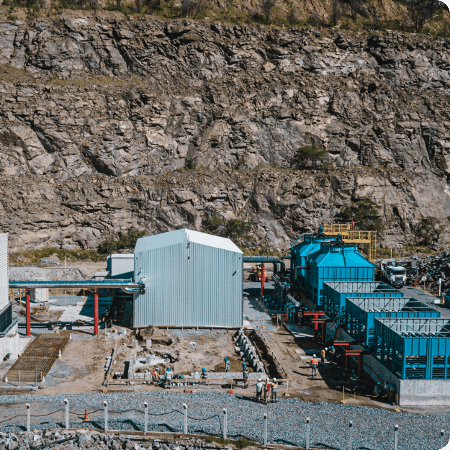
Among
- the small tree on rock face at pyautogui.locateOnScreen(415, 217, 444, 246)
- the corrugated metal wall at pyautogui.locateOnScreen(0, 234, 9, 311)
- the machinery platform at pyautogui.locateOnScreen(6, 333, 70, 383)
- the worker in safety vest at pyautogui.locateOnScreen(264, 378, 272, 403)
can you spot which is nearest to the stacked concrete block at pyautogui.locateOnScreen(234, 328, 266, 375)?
the worker in safety vest at pyautogui.locateOnScreen(264, 378, 272, 403)

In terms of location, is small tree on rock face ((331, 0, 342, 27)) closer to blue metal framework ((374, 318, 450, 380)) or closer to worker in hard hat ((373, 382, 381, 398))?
blue metal framework ((374, 318, 450, 380))

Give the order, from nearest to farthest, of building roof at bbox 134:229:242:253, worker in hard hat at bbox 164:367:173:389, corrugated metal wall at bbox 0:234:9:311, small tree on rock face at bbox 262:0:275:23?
worker in hard hat at bbox 164:367:173:389
corrugated metal wall at bbox 0:234:9:311
building roof at bbox 134:229:242:253
small tree on rock face at bbox 262:0:275:23

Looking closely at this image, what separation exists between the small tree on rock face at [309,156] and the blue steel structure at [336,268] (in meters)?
32.3

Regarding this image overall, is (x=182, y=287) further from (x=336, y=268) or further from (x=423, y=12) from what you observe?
(x=423, y=12)

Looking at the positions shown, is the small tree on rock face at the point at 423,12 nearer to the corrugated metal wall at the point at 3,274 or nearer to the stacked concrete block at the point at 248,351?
the stacked concrete block at the point at 248,351

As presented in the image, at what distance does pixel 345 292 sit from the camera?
3784 centimetres

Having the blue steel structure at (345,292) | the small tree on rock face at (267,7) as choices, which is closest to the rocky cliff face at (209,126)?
the small tree on rock face at (267,7)

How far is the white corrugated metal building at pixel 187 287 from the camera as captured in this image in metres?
36.1

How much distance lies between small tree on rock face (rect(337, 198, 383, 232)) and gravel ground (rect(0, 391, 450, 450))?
46301 millimetres

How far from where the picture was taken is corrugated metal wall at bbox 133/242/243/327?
3609cm

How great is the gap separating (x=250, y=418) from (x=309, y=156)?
179 ft

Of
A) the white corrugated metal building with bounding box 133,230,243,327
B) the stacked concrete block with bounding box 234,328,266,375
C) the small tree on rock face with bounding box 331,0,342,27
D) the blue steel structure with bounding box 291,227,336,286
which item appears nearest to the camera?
the stacked concrete block with bounding box 234,328,266,375

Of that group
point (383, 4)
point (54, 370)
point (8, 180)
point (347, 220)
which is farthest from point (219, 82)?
point (54, 370)

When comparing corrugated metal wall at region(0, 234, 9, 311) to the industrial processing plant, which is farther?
corrugated metal wall at region(0, 234, 9, 311)
